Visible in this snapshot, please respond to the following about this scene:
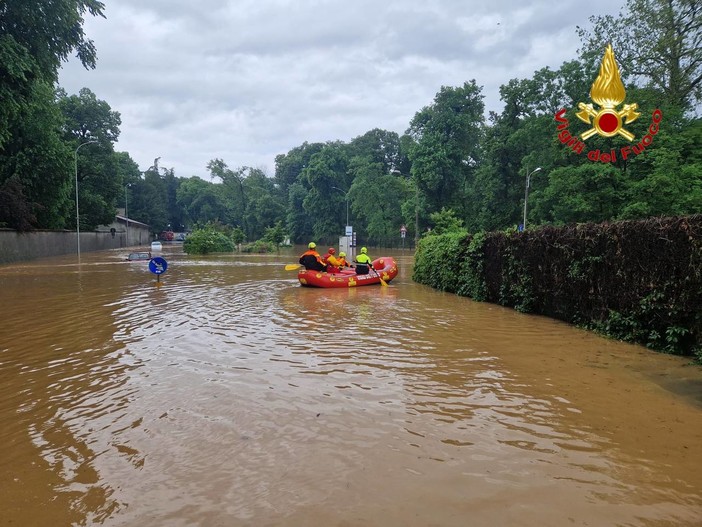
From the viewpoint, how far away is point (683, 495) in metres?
3.28

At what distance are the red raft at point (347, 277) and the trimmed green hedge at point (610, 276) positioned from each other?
4.65 metres

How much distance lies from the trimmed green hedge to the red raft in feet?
15.3

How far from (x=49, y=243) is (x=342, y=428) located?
43509 millimetres

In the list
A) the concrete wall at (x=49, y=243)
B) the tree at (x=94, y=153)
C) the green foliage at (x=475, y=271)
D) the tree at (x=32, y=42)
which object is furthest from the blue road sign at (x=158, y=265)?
the tree at (x=94, y=153)

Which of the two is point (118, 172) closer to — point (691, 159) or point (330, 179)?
point (330, 179)

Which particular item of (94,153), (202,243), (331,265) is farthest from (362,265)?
(94,153)

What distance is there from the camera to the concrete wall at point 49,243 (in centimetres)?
3141

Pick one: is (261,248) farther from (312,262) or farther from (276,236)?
(312,262)

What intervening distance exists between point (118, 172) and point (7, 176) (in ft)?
67.8

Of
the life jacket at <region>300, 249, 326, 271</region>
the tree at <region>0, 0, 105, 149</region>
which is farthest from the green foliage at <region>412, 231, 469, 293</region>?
the tree at <region>0, 0, 105, 149</region>

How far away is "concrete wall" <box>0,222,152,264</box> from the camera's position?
31.4 m

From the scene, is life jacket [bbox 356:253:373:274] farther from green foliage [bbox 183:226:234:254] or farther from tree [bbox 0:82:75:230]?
green foliage [bbox 183:226:234:254]

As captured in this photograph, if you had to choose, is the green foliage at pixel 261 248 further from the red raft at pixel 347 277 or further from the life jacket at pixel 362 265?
the life jacket at pixel 362 265

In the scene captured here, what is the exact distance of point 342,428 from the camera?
Answer: 4.41 m
